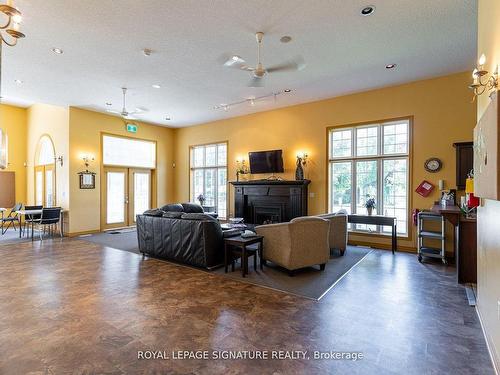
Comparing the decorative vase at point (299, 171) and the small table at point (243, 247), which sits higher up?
the decorative vase at point (299, 171)

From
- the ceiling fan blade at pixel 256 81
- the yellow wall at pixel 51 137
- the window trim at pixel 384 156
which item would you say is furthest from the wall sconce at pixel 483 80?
the yellow wall at pixel 51 137

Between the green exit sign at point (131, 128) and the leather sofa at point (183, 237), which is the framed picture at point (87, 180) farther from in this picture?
the leather sofa at point (183, 237)

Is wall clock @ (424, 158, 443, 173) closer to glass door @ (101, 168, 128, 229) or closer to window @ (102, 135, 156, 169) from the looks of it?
window @ (102, 135, 156, 169)

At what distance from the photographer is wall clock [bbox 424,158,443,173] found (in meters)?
5.79

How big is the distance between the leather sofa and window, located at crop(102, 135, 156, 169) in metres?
4.41

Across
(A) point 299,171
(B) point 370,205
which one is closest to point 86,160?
(A) point 299,171

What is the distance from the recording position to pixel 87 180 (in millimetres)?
8469

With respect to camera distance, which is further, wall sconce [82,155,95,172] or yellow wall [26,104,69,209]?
wall sconce [82,155,95,172]

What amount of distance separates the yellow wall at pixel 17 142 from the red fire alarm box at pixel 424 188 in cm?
1248

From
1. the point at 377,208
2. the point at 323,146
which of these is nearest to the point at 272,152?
the point at 323,146

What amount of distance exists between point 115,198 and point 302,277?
7.46m

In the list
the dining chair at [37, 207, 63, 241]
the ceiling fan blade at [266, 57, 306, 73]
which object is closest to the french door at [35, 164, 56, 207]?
the dining chair at [37, 207, 63, 241]

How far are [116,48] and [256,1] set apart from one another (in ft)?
8.55

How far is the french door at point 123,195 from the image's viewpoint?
912cm
